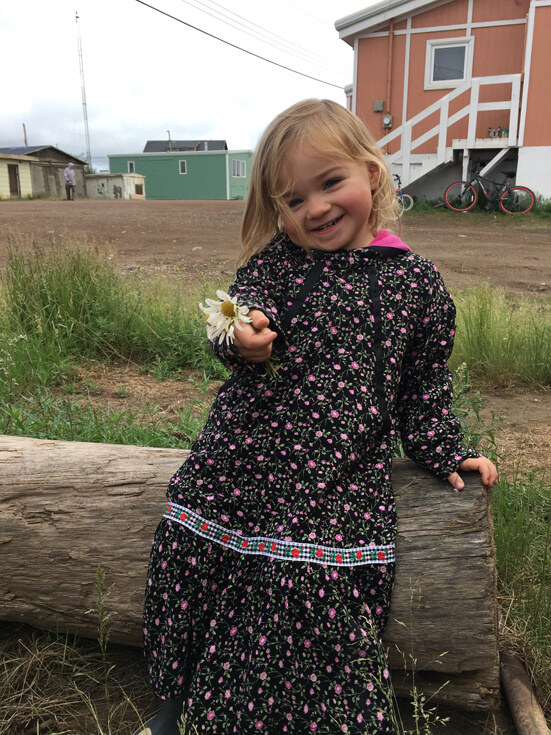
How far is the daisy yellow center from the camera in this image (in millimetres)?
1640

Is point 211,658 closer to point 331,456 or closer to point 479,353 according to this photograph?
point 331,456

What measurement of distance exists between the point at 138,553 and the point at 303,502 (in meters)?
0.57

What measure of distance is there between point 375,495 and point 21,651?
3.97 feet

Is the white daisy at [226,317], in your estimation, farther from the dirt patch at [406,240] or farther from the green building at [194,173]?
the green building at [194,173]

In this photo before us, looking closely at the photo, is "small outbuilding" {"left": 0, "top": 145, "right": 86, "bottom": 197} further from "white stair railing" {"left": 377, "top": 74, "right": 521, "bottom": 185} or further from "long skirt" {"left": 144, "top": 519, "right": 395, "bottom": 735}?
"long skirt" {"left": 144, "top": 519, "right": 395, "bottom": 735}

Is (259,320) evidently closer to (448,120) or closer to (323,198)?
(323,198)

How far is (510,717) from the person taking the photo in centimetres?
180

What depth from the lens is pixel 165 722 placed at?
1.68 m

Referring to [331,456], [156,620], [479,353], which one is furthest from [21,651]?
[479,353]

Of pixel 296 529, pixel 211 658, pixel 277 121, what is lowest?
pixel 211 658

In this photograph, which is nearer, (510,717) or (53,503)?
(510,717)

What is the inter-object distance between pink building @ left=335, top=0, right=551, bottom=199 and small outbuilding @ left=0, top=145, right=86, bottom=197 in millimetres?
27359

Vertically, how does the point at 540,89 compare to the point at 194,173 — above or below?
above

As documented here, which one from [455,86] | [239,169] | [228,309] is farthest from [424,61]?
[239,169]
